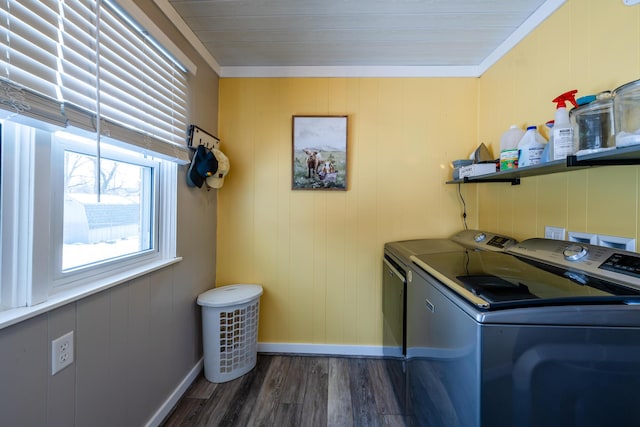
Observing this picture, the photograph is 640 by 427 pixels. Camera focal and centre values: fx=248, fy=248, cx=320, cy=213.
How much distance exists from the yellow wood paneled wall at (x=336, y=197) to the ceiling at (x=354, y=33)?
115mm

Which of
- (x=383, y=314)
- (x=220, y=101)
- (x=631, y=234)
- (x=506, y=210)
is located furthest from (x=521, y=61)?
(x=220, y=101)

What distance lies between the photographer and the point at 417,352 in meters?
1.17

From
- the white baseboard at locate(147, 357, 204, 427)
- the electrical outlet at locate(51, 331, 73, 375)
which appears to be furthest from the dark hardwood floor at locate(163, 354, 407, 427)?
the electrical outlet at locate(51, 331, 73, 375)

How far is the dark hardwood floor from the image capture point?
1449 mm

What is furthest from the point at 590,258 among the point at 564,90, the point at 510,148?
the point at 564,90

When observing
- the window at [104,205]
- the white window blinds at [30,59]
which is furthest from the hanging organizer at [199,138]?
the white window blinds at [30,59]

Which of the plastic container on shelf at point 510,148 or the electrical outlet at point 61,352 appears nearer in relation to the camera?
the electrical outlet at point 61,352

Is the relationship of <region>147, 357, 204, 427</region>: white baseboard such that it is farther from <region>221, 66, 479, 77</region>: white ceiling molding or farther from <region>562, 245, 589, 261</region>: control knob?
<region>221, 66, 479, 77</region>: white ceiling molding

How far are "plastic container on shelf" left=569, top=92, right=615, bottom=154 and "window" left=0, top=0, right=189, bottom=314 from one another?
6.01 feet

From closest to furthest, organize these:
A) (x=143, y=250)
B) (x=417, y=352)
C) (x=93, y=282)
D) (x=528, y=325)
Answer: (x=528, y=325) < (x=93, y=282) < (x=417, y=352) < (x=143, y=250)

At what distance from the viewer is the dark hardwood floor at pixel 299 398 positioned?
1449mm

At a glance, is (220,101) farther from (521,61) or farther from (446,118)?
(521,61)

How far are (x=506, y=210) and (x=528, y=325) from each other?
124 centimetres

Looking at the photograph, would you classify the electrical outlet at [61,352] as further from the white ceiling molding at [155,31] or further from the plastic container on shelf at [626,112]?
the plastic container on shelf at [626,112]
